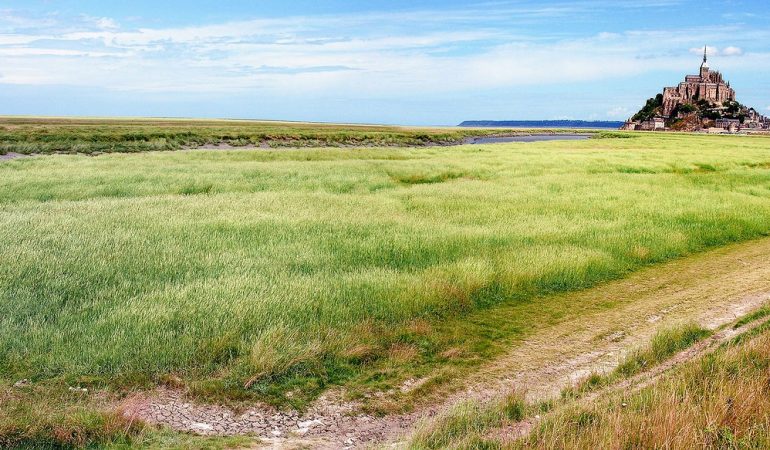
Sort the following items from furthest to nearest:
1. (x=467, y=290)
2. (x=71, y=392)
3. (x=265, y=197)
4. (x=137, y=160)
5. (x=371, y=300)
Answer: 1. (x=137, y=160)
2. (x=265, y=197)
3. (x=467, y=290)
4. (x=371, y=300)
5. (x=71, y=392)

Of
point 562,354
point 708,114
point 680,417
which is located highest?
point 708,114

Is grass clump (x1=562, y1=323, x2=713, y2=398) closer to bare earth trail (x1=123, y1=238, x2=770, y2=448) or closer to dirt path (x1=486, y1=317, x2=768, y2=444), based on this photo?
dirt path (x1=486, y1=317, x2=768, y2=444)

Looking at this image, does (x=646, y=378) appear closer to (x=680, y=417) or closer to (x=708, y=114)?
(x=680, y=417)

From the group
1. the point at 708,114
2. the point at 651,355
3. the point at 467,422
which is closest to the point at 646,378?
the point at 651,355

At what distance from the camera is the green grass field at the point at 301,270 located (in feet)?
25.0

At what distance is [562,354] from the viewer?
8469mm

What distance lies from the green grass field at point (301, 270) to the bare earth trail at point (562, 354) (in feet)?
1.60

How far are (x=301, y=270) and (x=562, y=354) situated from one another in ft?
17.4

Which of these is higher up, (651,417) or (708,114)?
(708,114)

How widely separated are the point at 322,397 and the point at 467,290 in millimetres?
4545

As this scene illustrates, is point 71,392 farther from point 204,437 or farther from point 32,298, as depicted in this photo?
point 32,298

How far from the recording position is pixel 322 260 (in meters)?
12.1

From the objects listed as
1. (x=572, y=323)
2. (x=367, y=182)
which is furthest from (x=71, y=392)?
(x=367, y=182)

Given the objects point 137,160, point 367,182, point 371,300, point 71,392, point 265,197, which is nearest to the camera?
point 71,392
